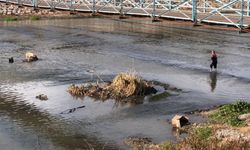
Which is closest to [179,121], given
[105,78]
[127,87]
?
[127,87]

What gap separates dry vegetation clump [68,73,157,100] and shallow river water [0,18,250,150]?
0.72 metres

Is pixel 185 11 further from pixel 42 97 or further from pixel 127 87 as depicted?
pixel 42 97

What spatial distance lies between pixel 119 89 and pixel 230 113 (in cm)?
687

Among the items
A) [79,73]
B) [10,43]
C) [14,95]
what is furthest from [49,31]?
[14,95]

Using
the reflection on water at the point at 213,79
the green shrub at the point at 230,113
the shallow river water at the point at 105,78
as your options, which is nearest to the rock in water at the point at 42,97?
the shallow river water at the point at 105,78

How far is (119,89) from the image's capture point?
87.8ft

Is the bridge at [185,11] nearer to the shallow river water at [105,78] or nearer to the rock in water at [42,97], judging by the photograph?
the shallow river water at [105,78]

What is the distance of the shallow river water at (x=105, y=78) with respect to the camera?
2075 centimetres

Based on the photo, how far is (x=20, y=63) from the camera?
38.0 meters

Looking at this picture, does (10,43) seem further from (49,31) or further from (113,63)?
(113,63)

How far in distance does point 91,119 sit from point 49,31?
40.5 metres

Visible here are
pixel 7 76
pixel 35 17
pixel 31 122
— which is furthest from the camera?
pixel 35 17

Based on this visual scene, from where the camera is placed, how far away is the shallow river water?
2075cm

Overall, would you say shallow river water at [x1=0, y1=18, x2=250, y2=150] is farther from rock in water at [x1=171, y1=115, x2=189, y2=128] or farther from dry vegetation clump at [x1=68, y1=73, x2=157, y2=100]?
dry vegetation clump at [x1=68, y1=73, x2=157, y2=100]
